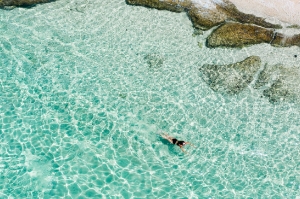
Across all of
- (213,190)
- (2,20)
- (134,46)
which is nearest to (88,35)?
(134,46)

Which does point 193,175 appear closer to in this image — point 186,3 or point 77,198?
point 77,198

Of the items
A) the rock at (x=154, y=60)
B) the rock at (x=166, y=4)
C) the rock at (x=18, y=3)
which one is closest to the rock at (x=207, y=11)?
the rock at (x=166, y=4)

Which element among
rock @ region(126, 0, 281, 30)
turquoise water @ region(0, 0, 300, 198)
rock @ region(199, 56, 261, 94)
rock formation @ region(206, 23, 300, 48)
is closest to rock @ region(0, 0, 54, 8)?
turquoise water @ region(0, 0, 300, 198)

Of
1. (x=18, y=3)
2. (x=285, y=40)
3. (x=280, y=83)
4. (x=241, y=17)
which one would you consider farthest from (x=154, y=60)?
(x=18, y=3)

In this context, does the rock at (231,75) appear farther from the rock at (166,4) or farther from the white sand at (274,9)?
the rock at (166,4)

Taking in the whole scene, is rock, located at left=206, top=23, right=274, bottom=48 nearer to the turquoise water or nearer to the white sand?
the turquoise water

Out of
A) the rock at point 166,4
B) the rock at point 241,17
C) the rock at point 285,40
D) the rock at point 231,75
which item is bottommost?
the rock at point 231,75

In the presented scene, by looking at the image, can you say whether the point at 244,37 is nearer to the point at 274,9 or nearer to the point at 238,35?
the point at 238,35
